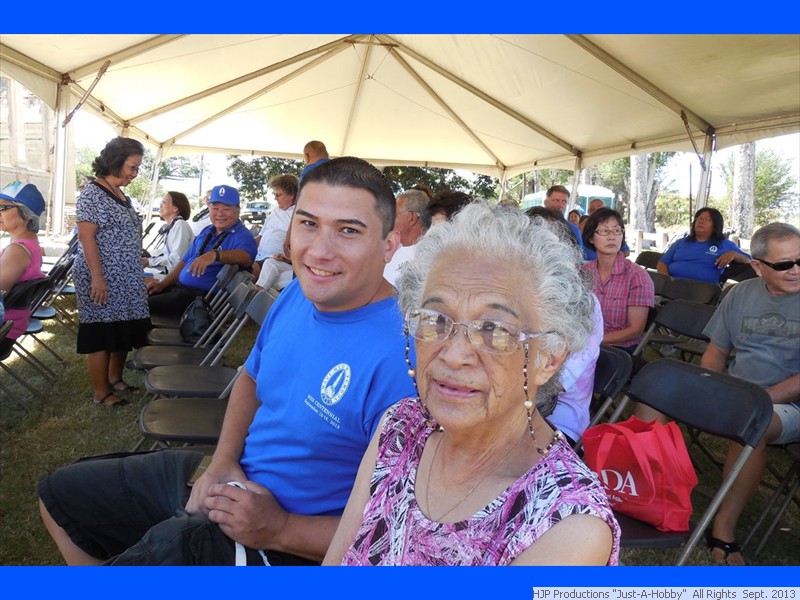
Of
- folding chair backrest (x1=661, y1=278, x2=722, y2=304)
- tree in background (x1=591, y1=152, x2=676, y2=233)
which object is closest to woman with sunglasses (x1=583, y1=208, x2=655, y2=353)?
folding chair backrest (x1=661, y1=278, x2=722, y2=304)

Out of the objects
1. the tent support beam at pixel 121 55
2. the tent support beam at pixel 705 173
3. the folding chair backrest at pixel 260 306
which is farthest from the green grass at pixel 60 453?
the tent support beam at pixel 705 173

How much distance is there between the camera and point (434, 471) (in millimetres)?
1319

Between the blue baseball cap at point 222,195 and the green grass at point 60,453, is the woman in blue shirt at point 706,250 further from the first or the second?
the blue baseball cap at point 222,195

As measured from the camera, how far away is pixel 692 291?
232 inches

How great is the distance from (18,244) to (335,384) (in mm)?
3497

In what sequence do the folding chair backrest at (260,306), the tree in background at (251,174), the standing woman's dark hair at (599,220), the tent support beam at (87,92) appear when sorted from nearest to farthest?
the folding chair backrest at (260,306) → the standing woman's dark hair at (599,220) → the tent support beam at (87,92) → the tree in background at (251,174)

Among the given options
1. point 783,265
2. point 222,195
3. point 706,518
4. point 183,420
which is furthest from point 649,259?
point 183,420

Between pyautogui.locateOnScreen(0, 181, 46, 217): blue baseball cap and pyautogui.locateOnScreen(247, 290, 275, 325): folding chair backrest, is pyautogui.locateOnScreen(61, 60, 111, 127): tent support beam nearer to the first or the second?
pyautogui.locateOnScreen(0, 181, 46, 217): blue baseball cap

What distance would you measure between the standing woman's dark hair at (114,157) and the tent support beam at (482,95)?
4889 mm

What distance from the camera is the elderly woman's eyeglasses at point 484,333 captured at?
3.92ft

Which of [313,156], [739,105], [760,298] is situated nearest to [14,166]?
[313,156]

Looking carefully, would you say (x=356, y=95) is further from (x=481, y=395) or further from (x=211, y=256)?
(x=481, y=395)

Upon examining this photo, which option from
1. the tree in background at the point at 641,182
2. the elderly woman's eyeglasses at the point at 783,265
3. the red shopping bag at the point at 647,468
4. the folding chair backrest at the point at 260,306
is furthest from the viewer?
the tree in background at the point at 641,182

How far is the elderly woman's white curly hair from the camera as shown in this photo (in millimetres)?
1235
